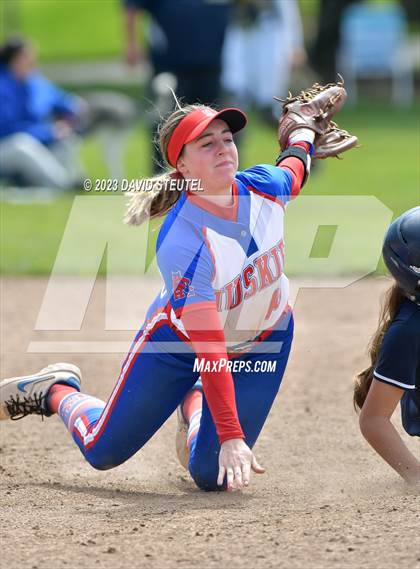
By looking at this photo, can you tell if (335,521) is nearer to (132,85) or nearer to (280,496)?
(280,496)

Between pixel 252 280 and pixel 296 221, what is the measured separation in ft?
21.5

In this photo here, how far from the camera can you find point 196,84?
11922 millimetres

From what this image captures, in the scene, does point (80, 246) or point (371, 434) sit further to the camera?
point (80, 246)

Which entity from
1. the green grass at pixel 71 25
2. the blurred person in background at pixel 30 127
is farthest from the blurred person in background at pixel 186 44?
the green grass at pixel 71 25

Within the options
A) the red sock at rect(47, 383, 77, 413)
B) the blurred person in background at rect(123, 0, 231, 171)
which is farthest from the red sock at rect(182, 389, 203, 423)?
the blurred person in background at rect(123, 0, 231, 171)

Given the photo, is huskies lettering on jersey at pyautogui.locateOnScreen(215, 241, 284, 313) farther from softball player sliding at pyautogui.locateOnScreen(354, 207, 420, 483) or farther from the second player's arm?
the second player's arm

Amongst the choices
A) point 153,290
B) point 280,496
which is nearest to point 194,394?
point 280,496

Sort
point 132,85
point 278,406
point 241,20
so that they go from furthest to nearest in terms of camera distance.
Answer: point 132,85 < point 241,20 < point 278,406

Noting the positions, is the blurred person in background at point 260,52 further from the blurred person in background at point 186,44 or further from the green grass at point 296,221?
the blurred person in background at point 186,44

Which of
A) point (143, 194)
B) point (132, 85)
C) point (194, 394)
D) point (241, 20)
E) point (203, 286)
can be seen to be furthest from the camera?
point (132, 85)

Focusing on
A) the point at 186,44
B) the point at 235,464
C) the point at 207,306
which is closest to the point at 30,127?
the point at 186,44

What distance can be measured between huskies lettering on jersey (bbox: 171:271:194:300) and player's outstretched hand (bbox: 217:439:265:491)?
0.60 meters

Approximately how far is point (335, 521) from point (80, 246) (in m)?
6.60

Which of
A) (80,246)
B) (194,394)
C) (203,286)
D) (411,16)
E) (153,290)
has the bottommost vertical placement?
(411,16)
